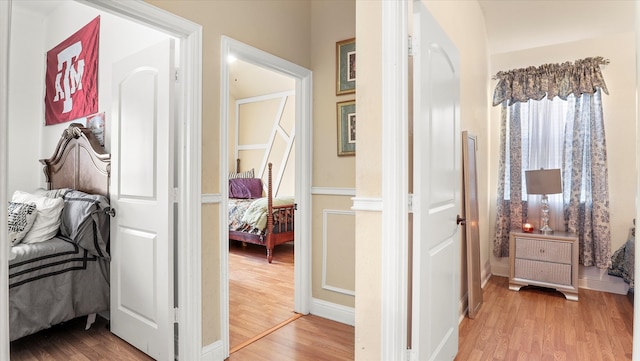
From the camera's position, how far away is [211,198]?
2.12 m

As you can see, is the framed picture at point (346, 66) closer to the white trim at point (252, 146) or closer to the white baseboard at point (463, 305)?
the white baseboard at point (463, 305)

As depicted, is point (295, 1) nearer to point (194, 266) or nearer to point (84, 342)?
point (194, 266)

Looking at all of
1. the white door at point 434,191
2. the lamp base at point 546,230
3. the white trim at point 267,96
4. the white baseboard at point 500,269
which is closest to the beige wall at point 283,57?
the white door at point 434,191

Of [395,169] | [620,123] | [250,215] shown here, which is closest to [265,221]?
[250,215]

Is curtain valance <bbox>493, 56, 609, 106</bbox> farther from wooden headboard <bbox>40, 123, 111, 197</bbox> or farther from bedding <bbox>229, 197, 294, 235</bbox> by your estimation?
wooden headboard <bbox>40, 123, 111, 197</bbox>

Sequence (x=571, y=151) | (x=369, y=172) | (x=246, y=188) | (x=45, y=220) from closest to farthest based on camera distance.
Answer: (x=369, y=172) < (x=45, y=220) < (x=571, y=151) < (x=246, y=188)

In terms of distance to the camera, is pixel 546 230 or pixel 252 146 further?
pixel 252 146

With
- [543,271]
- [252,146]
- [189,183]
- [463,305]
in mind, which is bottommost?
[463,305]

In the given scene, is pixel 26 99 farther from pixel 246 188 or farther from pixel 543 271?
pixel 543 271

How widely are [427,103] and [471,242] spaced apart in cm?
168

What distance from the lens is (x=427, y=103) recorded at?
5.24 feet

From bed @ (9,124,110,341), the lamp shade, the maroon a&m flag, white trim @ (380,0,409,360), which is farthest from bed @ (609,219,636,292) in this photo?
the maroon a&m flag

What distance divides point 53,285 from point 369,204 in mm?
2261

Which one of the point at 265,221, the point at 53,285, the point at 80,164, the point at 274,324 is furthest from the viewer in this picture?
the point at 265,221
